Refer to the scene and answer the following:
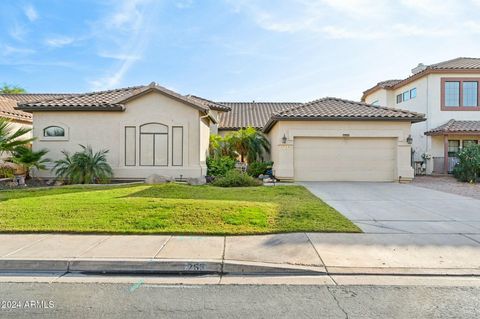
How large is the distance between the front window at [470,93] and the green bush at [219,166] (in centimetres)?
1766

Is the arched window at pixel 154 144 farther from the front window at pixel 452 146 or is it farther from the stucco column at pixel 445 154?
the front window at pixel 452 146

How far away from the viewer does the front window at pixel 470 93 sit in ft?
69.8

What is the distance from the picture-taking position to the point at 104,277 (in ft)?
15.1

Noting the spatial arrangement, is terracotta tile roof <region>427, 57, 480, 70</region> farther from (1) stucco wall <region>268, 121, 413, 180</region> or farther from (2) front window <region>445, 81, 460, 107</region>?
(1) stucco wall <region>268, 121, 413, 180</region>

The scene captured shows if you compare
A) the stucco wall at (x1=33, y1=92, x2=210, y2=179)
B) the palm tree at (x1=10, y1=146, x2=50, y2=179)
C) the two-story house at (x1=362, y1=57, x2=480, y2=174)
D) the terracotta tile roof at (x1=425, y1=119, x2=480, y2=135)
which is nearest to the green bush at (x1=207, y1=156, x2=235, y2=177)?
the stucco wall at (x1=33, y1=92, x2=210, y2=179)

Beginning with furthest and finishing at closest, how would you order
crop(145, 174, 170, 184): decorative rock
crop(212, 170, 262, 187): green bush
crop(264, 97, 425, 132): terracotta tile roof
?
crop(264, 97, 425, 132): terracotta tile roof
crop(145, 174, 170, 184): decorative rock
crop(212, 170, 262, 187): green bush

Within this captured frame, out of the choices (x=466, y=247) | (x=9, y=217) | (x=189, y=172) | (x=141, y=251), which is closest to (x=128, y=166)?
(x=189, y=172)

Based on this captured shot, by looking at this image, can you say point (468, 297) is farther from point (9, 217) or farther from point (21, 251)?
point (9, 217)

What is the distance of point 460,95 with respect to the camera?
2138 centimetres

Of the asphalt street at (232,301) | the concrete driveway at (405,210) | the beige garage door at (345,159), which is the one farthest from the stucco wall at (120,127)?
the asphalt street at (232,301)

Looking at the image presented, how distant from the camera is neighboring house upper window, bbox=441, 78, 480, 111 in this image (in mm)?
21250

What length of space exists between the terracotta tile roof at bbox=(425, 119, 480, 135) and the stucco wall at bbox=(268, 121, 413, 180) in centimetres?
643

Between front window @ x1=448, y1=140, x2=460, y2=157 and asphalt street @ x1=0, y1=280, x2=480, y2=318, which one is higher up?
front window @ x1=448, y1=140, x2=460, y2=157

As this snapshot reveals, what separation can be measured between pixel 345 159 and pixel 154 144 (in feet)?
32.1
